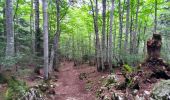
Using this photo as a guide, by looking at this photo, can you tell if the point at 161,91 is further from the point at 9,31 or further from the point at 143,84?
the point at 9,31

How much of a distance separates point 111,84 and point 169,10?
598 inches

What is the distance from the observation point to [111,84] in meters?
11.1

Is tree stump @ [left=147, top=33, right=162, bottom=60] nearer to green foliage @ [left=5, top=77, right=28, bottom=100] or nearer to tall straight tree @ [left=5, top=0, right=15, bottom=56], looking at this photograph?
green foliage @ [left=5, top=77, right=28, bottom=100]

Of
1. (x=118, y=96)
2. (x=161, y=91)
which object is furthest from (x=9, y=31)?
(x=161, y=91)

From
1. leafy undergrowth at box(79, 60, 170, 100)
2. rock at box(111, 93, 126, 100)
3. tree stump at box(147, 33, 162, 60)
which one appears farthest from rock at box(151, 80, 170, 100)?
tree stump at box(147, 33, 162, 60)

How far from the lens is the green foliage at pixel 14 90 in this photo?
7.82m

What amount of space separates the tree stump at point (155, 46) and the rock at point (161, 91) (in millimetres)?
1626

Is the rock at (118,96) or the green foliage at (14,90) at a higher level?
the green foliage at (14,90)

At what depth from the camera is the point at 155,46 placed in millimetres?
Answer: 10016

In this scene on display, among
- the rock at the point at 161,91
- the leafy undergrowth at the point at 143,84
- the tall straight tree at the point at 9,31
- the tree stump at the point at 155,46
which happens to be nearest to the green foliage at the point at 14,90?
the tall straight tree at the point at 9,31

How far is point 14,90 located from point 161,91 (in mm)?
5177

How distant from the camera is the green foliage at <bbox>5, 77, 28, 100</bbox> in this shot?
7822 mm

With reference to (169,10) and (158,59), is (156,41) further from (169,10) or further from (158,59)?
(169,10)

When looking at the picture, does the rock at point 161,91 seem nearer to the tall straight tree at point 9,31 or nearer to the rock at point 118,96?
the rock at point 118,96
